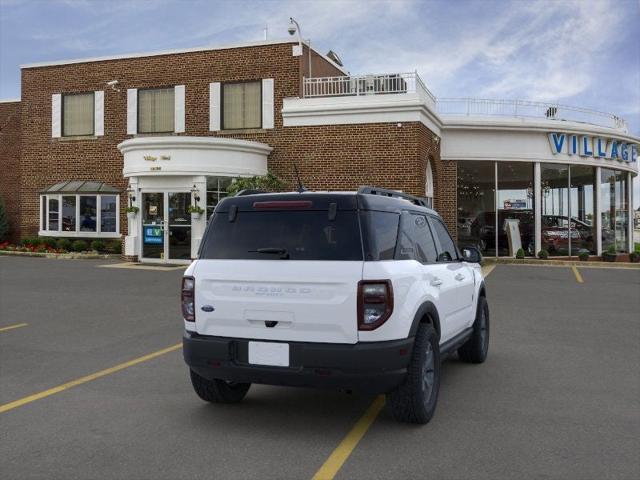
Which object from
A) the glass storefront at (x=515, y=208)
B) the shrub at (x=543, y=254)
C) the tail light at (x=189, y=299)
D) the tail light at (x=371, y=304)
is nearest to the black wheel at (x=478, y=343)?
the tail light at (x=371, y=304)

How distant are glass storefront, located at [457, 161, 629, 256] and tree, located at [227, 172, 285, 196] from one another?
7286 millimetres

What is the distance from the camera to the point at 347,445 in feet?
14.2

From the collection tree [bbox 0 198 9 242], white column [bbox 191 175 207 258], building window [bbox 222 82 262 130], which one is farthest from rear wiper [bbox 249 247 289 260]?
tree [bbox 0 198 9 242]

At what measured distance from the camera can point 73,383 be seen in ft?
19.6

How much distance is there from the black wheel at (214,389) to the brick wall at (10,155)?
2415 cm

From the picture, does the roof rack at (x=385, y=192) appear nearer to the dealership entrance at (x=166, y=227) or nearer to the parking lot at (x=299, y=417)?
the parking lot at (x=299, y=417)

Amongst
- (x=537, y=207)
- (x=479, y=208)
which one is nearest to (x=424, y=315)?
(x=479, y=208)

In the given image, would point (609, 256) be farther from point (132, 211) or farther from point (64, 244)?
point (64, 244)

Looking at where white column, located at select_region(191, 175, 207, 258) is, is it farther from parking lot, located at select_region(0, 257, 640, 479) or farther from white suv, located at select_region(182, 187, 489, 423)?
white suv, located at select_region(182, 187, 489, 423)

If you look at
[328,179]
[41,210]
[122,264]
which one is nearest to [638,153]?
[328,179]

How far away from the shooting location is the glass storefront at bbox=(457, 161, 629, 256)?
2269 cm

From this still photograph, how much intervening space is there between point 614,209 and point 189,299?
24931 mm

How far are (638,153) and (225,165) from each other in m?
19.3

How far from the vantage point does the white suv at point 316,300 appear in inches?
169
